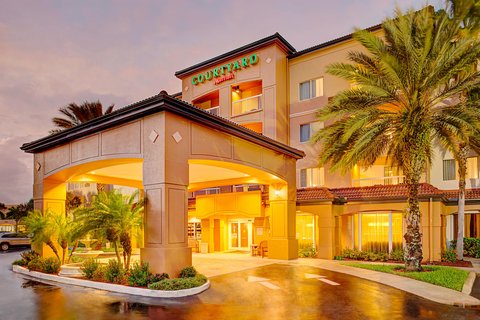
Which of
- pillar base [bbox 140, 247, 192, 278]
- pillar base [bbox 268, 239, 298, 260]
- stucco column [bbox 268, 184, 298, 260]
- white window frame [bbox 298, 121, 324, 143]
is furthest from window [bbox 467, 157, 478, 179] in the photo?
pillar base [bbox 140, 247, 192, 278]

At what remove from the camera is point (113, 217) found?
→ 45.3 ft

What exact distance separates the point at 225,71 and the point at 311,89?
25.2ft

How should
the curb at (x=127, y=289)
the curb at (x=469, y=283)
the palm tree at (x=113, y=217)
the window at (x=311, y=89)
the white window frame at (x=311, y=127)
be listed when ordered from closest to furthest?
the curb at (x=127, y=289) < the curb at (x=469, y=283) < the palm tree at (x=113, y=217) < the white window frame at (x=311, y=127) < the window at (x=311, y=89)

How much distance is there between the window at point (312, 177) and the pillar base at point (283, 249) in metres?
6.66

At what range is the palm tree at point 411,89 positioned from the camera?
15961mm

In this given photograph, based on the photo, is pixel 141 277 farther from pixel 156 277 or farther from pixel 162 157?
pixel 162 157

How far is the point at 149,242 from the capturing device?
13.9 metres

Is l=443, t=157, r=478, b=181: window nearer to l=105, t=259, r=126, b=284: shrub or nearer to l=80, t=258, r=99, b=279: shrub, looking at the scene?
l=105, t=259, r=126, b=284: shrub

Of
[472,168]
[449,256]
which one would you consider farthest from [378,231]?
[472,168]

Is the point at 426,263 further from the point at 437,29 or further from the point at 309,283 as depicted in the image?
the point at 437,29

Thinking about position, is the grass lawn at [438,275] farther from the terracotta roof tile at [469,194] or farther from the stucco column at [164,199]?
the stucco column at [164,199]

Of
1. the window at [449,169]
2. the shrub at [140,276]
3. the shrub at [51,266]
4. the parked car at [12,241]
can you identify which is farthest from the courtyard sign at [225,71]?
the parked car at [12,241]

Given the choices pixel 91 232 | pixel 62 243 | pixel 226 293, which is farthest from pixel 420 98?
pixel 62 243

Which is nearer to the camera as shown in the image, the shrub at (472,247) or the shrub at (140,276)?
the shrub at (140,276)
